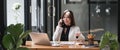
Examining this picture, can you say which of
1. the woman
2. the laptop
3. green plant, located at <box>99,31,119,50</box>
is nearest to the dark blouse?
the woman

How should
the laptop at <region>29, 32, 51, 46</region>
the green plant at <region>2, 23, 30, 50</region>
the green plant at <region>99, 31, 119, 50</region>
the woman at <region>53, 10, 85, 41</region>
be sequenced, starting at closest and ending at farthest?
the green plant at <region>2, 23, 30, 50</region>
the green plant at <region>99, 31, 119, 50</region>
the laptop at <region>29, 32, 51, 46</region>
the woman at <region>53, 10, 85, 41</region>

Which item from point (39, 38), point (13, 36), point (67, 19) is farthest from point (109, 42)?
point (67, 19)

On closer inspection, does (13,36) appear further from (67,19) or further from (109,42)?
(67,19)

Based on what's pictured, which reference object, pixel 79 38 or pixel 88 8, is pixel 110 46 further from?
A: pixel 88 8

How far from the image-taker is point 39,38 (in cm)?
352

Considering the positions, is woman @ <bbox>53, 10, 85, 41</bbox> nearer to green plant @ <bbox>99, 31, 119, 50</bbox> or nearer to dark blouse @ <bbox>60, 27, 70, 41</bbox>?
dark blouse @ <bbox>60, 27, 70, 41</bbox>

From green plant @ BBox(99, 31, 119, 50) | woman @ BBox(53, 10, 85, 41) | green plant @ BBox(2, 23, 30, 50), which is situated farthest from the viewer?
woman @ BBox(53, 10, 85, 41)

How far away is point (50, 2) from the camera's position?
645cm

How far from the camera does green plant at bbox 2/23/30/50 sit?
89.3 inches

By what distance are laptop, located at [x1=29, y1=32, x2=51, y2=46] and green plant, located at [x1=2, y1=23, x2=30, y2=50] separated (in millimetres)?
1131

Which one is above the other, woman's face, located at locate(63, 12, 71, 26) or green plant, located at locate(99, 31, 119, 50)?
woman's face, located at locate(63, 12, 71, 26)

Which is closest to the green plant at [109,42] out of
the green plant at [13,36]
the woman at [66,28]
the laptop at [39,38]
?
the laptop at [39,38]

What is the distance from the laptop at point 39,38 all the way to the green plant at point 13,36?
1131mm

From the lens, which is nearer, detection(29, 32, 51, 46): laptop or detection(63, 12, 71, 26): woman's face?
detection(29, 32, 51, 46): laptop
